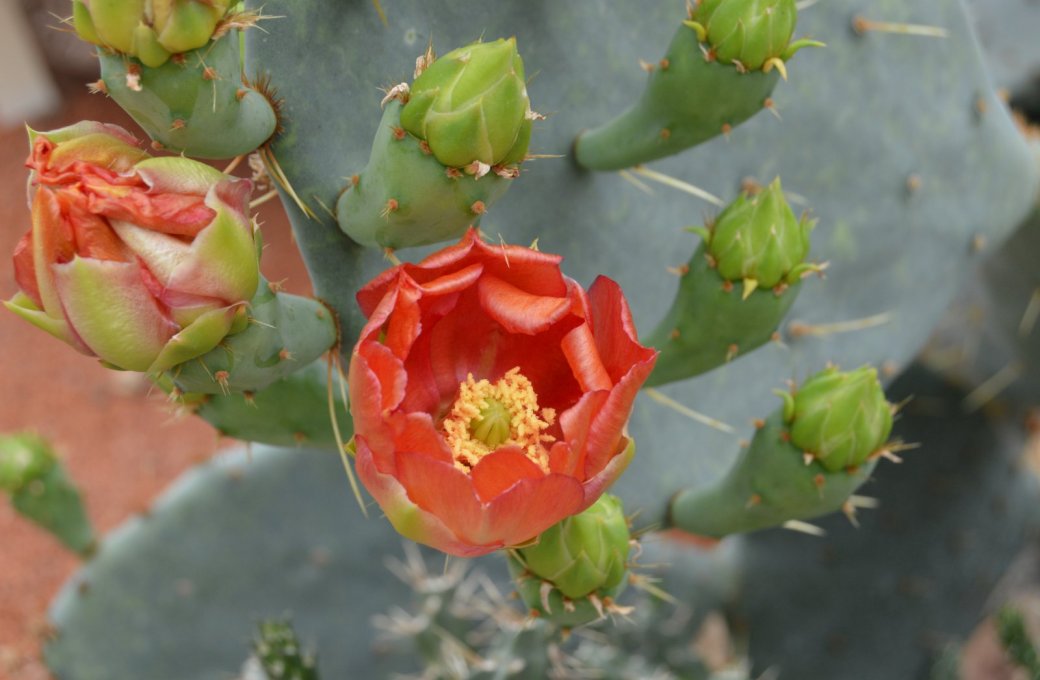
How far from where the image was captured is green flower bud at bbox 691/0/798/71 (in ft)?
3.05

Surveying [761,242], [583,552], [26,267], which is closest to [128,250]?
[26,267]

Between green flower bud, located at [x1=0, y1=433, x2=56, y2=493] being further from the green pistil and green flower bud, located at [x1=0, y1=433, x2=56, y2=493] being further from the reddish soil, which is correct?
the reddish soil

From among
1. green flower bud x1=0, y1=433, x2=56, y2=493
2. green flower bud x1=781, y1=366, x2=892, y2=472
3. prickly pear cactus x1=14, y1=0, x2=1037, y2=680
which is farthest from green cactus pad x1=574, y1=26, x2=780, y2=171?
green flower bud x1=0, y1=433, x2=56, y2=493

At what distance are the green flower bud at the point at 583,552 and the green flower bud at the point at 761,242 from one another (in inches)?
9.2

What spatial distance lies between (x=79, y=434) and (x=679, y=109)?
281 cm

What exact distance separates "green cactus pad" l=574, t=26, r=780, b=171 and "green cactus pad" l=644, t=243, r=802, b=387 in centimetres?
10

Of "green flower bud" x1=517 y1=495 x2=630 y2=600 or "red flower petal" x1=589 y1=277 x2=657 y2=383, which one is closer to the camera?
"red flower petal" x1=589 y1=277 x2=657 y2=383

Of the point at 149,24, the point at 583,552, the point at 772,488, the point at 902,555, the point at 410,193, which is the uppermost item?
the point at 149,24

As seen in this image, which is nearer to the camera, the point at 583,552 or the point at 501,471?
the point at 501,471

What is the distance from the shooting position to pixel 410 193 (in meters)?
0.80

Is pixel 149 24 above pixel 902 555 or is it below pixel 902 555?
above

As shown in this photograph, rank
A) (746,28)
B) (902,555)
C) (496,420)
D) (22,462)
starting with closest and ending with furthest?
(496,420), (746,28), (22,462), (902,555)

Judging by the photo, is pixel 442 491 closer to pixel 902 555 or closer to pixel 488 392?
pixel 488 392

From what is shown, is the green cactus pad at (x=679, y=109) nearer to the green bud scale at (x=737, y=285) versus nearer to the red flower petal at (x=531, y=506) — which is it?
the green bud scale at (x=737, y=285)
